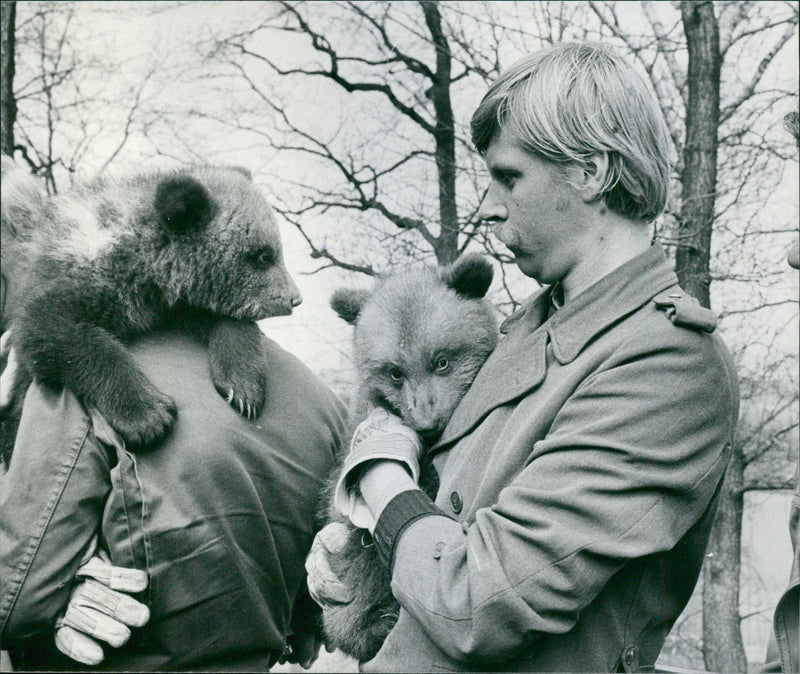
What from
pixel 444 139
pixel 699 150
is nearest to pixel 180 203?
pixel 699 150

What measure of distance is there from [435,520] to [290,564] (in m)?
0.88

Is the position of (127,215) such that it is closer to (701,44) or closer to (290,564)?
(290,564)

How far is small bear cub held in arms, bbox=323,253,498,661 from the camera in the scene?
282 cm

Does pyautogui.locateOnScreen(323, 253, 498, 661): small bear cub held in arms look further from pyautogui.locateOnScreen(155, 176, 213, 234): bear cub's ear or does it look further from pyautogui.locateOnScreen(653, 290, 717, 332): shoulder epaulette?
pyautogui.locateOnScreen(653, 290, 717, 332): shoulder epaulette

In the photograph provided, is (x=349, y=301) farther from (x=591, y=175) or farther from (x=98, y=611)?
(x=98, y=611)

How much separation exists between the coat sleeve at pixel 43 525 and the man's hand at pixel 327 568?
0.73 metres

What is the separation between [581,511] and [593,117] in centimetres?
113

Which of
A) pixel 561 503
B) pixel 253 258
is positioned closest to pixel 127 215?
pixel 253 258

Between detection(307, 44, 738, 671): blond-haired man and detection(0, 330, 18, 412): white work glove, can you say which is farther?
detection(0, 330, 18, 412): white work glove

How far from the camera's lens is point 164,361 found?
3102 mm

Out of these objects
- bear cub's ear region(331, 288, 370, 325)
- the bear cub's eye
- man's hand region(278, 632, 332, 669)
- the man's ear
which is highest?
the man's ear

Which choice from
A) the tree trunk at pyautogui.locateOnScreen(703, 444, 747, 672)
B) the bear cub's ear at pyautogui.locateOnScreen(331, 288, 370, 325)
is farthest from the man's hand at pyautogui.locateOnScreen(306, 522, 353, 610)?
the tree trunk at pyautogui.locateOnScreen(703, 444, 747, 672)

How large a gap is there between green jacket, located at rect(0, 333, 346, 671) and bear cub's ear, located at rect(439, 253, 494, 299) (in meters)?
0.95

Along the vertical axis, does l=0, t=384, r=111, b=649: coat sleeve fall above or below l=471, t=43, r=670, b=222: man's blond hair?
below
